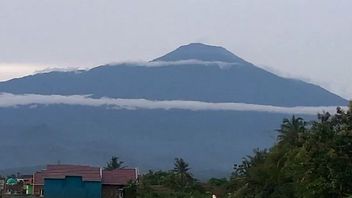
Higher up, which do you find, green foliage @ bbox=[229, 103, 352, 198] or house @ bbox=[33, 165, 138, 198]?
green foliage @ bbox=[229, 103, 352, 198]

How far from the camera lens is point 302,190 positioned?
28.2 metres

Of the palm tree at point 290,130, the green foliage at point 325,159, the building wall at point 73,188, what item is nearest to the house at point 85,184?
the building wall at point 73,188

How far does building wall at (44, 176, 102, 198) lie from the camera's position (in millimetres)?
65062

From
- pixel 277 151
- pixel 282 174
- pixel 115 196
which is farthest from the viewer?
pixel 115 196

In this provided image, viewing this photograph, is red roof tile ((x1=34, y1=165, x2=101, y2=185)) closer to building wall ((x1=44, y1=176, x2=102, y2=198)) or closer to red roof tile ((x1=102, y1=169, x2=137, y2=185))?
building wall ((x1=44, y1=176, x2=102, y2=198))

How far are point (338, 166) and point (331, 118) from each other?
358 cm

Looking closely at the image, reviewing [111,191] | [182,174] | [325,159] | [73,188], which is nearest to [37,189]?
[73,188]

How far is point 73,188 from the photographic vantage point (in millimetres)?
65312

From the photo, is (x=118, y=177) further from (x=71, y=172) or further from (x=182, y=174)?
(x=182, y=174)

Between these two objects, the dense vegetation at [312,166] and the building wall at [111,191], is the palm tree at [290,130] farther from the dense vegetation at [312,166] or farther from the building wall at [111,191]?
the building wall at [111,191]

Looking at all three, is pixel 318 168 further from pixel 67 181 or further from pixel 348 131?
pixel 67 181

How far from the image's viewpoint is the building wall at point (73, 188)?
65.1 m

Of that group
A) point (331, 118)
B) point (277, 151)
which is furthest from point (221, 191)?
point (331, 118)

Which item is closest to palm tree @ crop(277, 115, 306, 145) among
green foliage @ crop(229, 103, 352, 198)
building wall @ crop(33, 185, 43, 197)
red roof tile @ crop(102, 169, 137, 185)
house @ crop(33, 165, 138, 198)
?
green foliage @ crop(229, 103, 352, 198)
